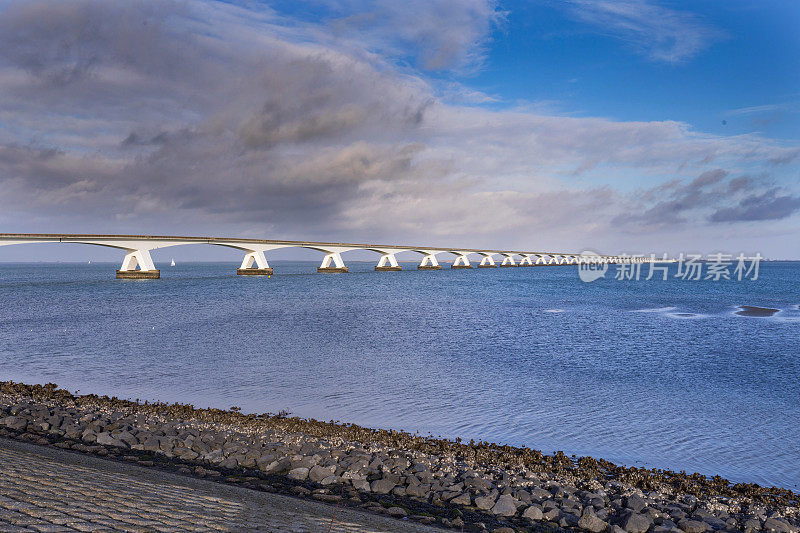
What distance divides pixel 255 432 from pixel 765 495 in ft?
34.1

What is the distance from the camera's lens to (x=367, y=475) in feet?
33.2

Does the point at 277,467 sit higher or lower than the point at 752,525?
lower

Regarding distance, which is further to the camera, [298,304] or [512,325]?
[298,304]

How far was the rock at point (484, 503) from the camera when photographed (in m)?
8.84

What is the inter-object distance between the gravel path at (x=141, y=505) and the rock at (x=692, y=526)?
12.7 ft

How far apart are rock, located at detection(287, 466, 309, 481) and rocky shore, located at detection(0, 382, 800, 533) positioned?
0.7 inches

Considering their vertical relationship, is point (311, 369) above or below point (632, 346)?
below

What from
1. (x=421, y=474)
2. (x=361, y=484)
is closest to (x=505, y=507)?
(x=421, y=474)

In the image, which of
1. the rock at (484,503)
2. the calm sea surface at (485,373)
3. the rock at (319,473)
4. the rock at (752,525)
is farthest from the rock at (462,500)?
the calm sea surface at (485,373)

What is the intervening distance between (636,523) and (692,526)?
87 cm

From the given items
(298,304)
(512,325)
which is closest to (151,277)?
(298,304)

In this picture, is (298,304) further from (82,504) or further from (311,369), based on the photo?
(82,504)

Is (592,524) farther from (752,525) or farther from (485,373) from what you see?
(485,373)

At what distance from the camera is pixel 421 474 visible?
9930 mm
